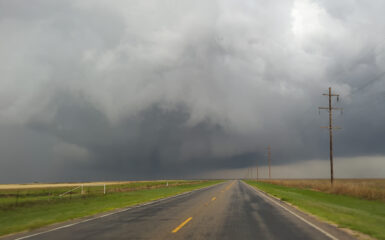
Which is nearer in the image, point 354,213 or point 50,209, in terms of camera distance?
point 354,213

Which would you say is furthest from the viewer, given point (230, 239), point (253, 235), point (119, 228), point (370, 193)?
point (370, 193)

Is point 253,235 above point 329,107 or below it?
below

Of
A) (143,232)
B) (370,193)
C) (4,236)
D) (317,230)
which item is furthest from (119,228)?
(370,193)

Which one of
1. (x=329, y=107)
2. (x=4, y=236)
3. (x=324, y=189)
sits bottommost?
(x=324, y=189)

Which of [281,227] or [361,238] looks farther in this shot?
[281,227]

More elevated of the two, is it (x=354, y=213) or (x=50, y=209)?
(x=354, y=213)

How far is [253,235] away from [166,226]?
334 cm

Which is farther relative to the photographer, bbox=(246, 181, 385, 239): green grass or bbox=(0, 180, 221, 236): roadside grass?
bbox=(0, 180, 221, 236): roadside grass

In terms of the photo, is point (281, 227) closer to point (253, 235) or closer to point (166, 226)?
point (253, 235)

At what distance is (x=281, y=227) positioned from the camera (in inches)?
440

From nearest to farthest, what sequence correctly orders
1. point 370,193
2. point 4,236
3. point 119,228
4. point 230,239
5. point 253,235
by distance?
point 230,239, point 253,235, point 4,236, point 119,228, point 370,193

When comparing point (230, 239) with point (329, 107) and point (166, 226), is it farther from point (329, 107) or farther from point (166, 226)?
Answer: point (329, 107)

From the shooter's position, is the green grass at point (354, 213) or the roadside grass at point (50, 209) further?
the roadside grass at point (50, 209)

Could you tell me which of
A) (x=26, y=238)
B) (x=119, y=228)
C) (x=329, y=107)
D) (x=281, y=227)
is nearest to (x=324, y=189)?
(x=329, y=107)
